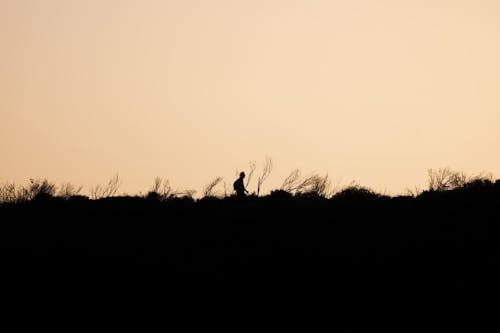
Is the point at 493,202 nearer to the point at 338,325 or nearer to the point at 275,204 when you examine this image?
the point at 275,204

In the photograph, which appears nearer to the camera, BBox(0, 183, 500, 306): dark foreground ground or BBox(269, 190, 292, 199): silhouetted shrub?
BBox(0, 183, 500, 306): dark foreground ground

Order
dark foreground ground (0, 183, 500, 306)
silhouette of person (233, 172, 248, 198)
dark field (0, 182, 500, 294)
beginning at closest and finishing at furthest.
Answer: dark foreground ground (0, 183, 500, 306) → dark field (0, 182, 500, 294) → silhouette of person (233, 172, 248, 198)

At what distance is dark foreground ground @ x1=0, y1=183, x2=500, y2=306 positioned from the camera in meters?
22.0

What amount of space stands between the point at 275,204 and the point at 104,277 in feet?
33.4

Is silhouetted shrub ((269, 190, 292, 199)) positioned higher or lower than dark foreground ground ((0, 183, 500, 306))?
higher

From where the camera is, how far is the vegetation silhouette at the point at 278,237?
73.1 ft

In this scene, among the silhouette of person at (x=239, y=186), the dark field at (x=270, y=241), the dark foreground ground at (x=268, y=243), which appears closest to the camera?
the dark foreground ground at (x=268, y=243)

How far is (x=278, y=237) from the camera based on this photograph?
86.0 ft

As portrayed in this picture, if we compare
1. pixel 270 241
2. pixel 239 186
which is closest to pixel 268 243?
pixel 270 241

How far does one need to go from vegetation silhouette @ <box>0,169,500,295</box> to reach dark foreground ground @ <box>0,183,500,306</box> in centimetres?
5

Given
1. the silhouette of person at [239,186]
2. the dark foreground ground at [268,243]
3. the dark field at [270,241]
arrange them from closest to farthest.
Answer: the dark foreground ground at [268,243], the dark field at [270,241], the silhouette of person at [239,186]

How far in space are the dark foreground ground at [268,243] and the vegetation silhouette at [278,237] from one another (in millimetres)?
46

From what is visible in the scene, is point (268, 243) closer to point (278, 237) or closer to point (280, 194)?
point (278, 237)

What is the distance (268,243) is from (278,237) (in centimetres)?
81
